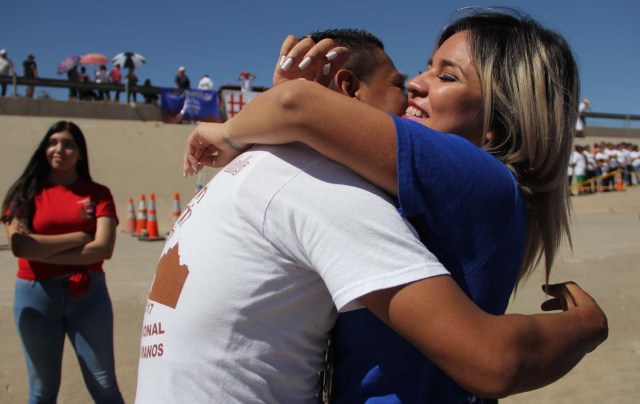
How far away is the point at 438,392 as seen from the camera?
1281mm

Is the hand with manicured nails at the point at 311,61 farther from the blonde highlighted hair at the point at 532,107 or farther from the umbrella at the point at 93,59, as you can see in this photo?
the umbrella at the point at 93,59

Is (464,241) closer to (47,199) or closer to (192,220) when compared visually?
(192,220)

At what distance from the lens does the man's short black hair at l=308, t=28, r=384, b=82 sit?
5.70ft

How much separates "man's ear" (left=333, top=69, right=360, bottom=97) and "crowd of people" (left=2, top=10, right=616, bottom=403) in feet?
0.30

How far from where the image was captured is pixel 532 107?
1490 mm

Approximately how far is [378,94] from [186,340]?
881mm

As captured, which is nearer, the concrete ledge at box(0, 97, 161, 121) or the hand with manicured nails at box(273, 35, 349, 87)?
the hand with manicured nails at box(273, 35, 349, 87)

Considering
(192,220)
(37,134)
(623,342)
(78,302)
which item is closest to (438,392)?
(192,220)

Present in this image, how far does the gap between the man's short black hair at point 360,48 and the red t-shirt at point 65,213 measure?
2885 millimetres

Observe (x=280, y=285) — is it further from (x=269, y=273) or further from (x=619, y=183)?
(x=619, y=183)

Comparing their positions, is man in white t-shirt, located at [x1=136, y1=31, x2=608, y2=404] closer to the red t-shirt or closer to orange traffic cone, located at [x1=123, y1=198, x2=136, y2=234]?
the red t-shirt

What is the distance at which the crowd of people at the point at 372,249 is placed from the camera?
3.71ft

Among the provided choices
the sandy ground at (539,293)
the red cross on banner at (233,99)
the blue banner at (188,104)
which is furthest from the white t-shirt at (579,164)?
the blue banner at (188,104)

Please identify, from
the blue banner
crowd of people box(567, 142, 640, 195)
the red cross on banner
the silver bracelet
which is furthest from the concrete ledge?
the silver bracelet
